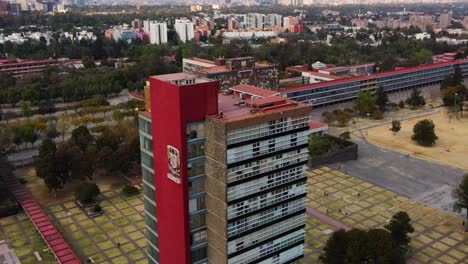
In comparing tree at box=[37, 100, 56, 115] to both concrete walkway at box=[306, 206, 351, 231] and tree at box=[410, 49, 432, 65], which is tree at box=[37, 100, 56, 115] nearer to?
concrete walkway at box=[306, 206, 351, 231]

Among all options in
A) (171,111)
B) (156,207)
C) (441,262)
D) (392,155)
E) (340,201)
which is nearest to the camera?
(171,111)

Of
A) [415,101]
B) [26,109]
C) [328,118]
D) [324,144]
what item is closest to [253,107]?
[324,144]

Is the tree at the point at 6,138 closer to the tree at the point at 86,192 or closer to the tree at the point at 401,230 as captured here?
the tree at the point at 86,192

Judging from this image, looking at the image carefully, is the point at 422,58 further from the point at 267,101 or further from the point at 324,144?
the point at 267,101

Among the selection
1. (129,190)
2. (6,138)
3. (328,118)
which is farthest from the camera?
(328,118)

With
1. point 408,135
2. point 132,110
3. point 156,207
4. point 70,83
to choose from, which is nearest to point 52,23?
point 70,83

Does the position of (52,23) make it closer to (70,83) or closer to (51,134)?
(70,83)

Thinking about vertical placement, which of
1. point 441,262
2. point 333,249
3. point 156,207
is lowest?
point 441,262
